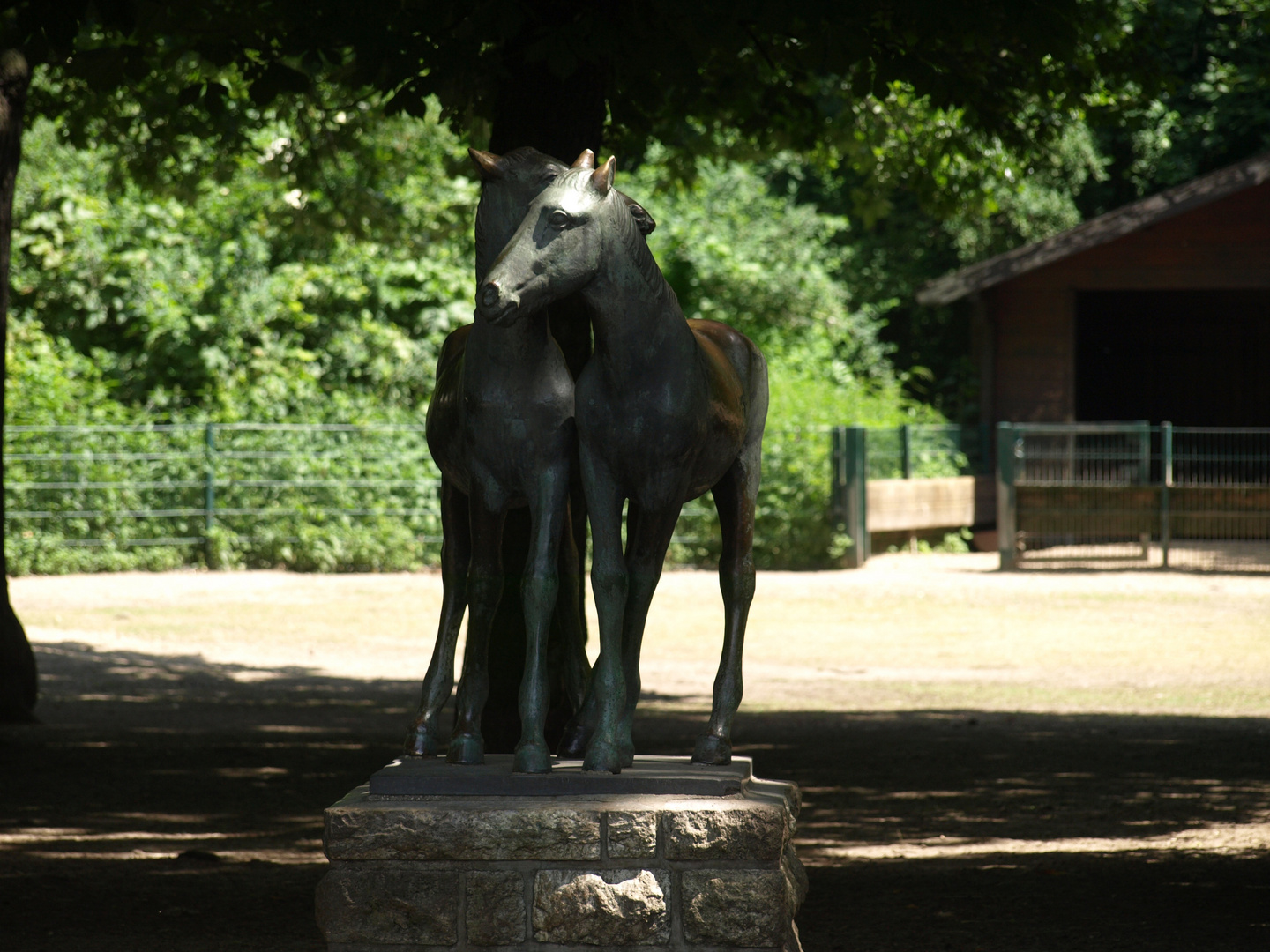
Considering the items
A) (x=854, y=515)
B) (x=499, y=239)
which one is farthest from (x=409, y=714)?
(x=854, y=515)

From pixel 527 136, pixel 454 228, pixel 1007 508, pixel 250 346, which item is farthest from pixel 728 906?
pixel 250 346

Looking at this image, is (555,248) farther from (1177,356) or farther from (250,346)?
(1177,356)

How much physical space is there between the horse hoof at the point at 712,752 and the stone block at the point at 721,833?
0.34 meters

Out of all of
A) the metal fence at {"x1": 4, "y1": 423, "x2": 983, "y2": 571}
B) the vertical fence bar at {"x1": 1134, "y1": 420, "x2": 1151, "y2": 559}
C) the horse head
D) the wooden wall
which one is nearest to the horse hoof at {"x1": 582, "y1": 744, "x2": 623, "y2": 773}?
the horse head

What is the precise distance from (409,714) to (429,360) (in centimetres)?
1246

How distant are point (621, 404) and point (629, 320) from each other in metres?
0.21

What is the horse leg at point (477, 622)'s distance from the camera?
4.05 metres

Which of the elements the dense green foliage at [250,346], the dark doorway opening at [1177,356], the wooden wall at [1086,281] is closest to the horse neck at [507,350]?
the dense green foliage at [250,346]

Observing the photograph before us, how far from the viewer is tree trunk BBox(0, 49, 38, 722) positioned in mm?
9477

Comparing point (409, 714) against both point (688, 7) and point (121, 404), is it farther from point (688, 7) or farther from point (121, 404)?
point (121, 404)

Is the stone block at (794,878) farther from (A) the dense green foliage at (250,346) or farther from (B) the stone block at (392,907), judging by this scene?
(A) the dense green foliage at (250,346)

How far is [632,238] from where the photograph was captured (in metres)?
3.87

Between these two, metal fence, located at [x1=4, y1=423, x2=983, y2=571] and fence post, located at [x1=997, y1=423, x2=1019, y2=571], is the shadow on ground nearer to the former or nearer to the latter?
metal fence, located at [x1=4, y1=423, x2=983, y2=571]

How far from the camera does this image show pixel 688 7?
18.3 feet
